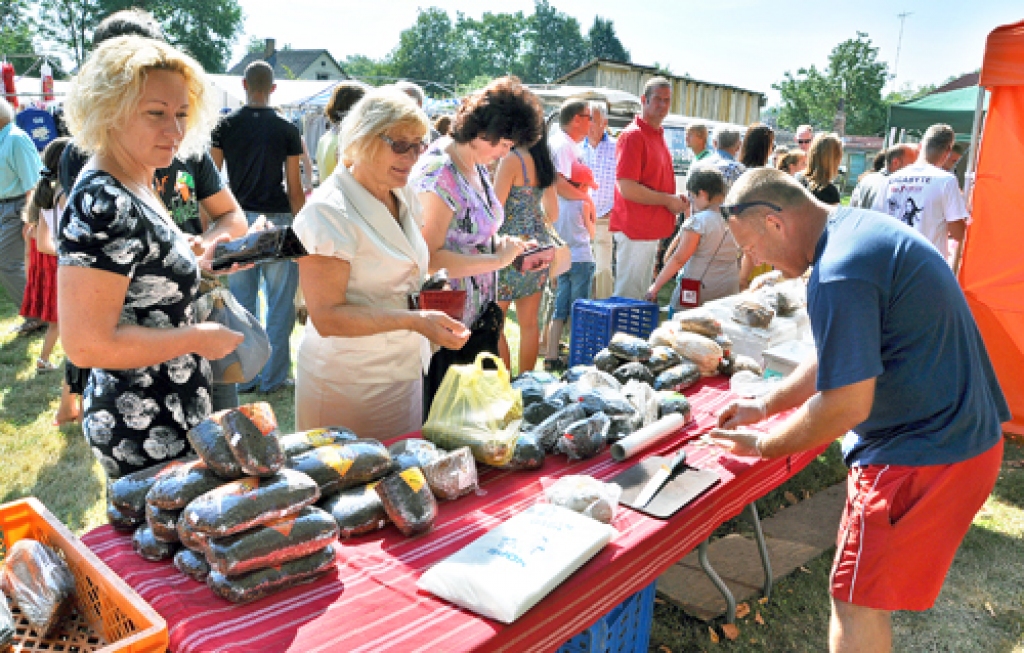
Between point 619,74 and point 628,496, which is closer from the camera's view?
point 628,496

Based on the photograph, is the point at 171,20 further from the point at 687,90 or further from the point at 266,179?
the point at 266,179

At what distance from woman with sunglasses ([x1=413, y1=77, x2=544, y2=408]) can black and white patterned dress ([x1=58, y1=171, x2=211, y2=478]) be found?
4.07 feet

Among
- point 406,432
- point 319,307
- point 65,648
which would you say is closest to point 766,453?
point 406,432

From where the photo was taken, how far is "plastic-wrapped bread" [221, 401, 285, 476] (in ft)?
4.76

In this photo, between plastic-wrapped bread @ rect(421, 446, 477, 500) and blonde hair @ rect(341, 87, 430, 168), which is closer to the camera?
plastic-wrapped bread @ rect(421, 446, 477, 500)

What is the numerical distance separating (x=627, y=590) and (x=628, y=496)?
32 cm

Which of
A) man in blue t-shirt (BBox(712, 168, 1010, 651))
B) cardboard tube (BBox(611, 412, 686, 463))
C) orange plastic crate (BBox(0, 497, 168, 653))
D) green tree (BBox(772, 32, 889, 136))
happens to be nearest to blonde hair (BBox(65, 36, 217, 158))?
orange plastic crate (BBox(0, 497, 168, 653))

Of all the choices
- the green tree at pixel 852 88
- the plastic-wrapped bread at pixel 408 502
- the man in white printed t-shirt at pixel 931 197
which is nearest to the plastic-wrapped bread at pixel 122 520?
the plastic-wrapped bread at pixel 408 502

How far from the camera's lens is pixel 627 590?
180cm

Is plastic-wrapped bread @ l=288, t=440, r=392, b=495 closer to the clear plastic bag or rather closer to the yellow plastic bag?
the yellow plastic bag

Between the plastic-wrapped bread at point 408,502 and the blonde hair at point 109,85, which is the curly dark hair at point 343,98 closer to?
the blonde hair at point 109,85

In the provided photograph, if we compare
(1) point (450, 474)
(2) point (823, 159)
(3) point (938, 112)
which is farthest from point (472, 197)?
(3) point (938, 112)

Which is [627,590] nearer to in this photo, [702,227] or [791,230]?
[791,230]

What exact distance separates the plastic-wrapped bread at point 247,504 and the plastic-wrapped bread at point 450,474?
1.51 ft
